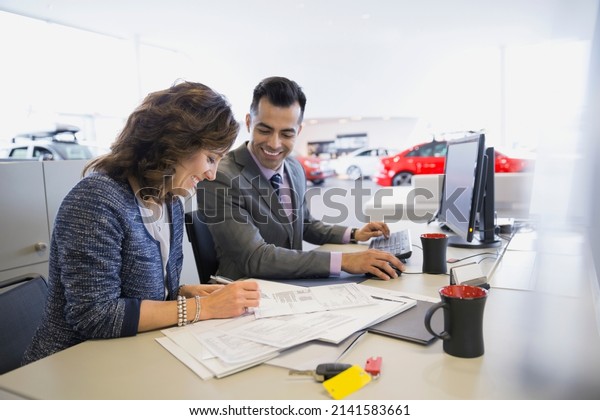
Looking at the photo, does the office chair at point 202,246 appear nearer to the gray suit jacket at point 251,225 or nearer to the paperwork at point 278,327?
the gray suit jacket at point 251,225

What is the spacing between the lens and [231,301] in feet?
3.31

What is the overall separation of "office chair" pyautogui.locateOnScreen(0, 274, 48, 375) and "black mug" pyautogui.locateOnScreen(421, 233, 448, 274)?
3.74 ft

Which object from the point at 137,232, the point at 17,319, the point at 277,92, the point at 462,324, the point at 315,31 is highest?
the point at 315,31

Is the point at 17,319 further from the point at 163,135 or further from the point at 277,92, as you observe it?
the point at 277,92

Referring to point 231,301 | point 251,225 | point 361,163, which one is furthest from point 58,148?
point 361,163

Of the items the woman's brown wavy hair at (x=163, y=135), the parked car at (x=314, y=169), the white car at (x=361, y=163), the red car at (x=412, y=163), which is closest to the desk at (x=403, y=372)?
the woman's brown wavy hair at (x=163, y=135)

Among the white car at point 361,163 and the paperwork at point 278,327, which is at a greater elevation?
the white car at point 361,163

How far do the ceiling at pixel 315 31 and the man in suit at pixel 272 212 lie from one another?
273 centimetres

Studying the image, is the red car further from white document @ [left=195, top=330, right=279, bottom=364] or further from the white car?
white document @ [left=195, top=330, right=279, bottom=364]

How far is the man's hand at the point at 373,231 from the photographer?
1850 mm

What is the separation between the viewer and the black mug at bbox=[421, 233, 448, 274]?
1382mm

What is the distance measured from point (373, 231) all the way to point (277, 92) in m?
0.70

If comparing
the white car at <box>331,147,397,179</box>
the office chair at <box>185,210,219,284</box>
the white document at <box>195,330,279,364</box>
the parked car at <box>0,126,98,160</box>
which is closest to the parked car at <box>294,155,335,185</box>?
the white car at <box>331,147,397,179</box>

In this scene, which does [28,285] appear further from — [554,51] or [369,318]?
[554,51]
